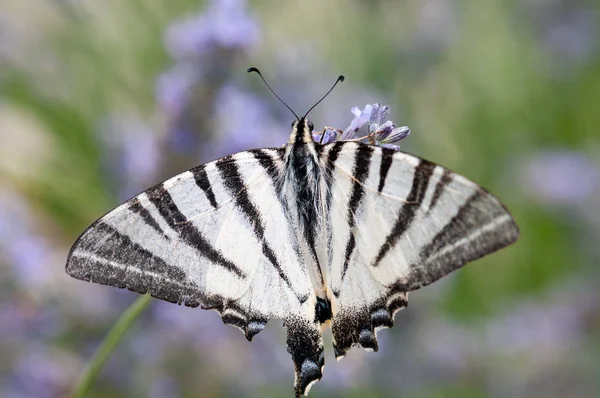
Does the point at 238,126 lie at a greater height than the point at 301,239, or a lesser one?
greater

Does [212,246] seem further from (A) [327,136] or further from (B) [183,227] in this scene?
(A) [327,136]

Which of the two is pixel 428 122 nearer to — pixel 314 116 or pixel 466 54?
pixel 466 54

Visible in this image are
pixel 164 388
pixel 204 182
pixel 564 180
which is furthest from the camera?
pixel 564 180

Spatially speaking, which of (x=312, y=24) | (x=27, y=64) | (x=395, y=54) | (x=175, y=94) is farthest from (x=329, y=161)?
(x=312, y=24)

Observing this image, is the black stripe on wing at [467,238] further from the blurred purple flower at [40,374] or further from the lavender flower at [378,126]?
the blurred purple flower at [40,374]

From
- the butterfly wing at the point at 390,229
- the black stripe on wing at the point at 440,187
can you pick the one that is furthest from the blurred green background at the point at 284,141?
the black stripe on wing at the point at 440,187

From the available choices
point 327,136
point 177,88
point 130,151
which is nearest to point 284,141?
point 177,88

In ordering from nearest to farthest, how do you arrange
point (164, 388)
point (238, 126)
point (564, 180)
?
point (238, 126) → point (164, 388) → point (564, 180)

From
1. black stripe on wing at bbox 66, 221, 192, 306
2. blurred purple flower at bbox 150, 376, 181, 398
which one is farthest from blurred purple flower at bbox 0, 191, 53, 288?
black stripe on wing at bbox 66, 221, 192, 306

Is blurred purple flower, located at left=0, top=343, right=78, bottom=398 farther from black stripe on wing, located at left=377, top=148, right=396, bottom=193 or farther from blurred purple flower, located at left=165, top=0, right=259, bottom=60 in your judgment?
black stripe on wing, located at left=377, top=148, right=396, bottom=193
